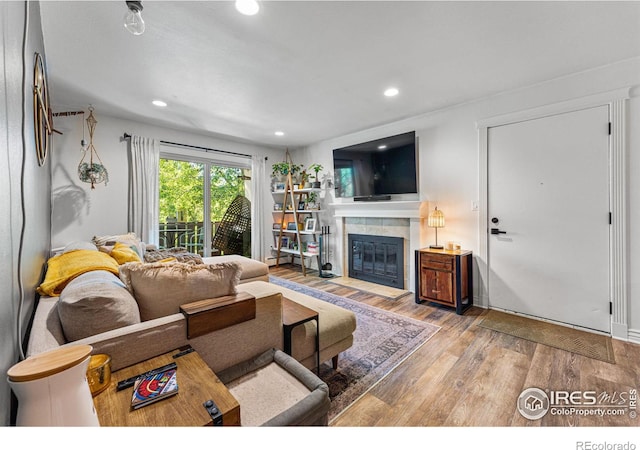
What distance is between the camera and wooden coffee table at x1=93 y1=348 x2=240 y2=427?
0.77 meters

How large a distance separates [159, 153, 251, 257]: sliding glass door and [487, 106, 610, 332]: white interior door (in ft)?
13.0

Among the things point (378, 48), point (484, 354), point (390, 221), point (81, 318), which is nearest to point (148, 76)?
point (378, 48)

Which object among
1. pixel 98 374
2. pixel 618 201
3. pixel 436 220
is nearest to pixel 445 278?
pixel 436 220

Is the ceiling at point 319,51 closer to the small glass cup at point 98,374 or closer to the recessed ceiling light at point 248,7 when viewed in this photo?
the recessed ceiling light at point 248,7

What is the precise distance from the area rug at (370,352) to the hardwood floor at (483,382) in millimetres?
66

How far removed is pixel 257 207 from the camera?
4.95m

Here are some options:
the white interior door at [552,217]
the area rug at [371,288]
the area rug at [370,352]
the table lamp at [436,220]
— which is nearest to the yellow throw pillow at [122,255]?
the area rug at [370,352]

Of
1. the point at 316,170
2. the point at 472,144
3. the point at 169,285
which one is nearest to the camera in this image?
the point at 169,285

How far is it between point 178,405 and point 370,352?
5.33ft

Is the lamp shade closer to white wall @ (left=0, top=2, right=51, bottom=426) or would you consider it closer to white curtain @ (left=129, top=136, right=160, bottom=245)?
white wall @ (left=0, top=2, right=51, bottom=426)

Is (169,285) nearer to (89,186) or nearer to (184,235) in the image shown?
(89,186)

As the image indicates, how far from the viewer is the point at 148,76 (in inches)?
93.8

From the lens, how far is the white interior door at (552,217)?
7.78 feet

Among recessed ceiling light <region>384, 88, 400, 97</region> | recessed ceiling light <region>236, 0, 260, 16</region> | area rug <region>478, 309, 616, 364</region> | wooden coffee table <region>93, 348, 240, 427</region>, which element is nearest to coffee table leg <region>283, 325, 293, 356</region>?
wooden coffee table <region>93, 348, 240, 427</region>
